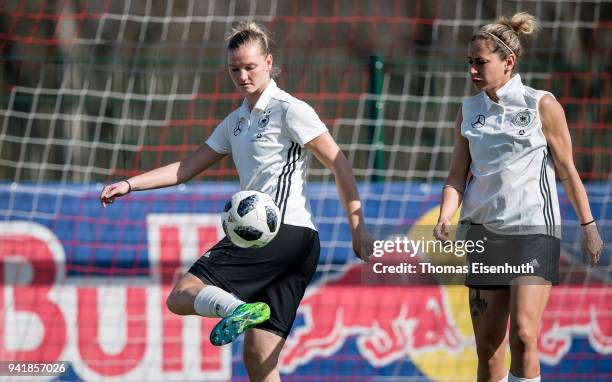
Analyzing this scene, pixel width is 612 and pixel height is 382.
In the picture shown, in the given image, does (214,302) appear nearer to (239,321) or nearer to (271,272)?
(239,321)

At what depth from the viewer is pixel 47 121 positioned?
8758mm

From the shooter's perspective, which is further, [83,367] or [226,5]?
[226,5]

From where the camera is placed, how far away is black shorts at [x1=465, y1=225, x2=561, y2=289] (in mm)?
4602

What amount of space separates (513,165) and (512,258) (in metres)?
0.42

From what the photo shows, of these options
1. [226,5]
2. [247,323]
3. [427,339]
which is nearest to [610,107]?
[427,339]

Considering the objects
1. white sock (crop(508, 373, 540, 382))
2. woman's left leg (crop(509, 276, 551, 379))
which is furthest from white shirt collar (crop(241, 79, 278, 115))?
white sock (crop(508, 373, 540, 382))

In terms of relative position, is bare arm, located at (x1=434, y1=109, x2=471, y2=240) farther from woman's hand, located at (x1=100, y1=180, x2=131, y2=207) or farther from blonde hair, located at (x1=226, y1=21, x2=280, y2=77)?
woman's hand, located at (x1=100, y1=180, x2=131, y2=207)

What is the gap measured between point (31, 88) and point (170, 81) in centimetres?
124

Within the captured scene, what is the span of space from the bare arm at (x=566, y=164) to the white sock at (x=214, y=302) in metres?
1.54

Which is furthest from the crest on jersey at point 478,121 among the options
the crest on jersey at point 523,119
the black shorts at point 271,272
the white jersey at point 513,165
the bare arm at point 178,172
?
the bare arm at point 178,172

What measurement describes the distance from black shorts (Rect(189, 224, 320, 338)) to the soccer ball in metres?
0.07

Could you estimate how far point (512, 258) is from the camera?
15.2 feet

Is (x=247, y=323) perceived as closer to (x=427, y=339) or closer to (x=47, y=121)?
(x=427, y=339)

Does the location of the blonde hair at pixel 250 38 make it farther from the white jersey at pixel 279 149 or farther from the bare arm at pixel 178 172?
the bare arm at pixel 178 172
